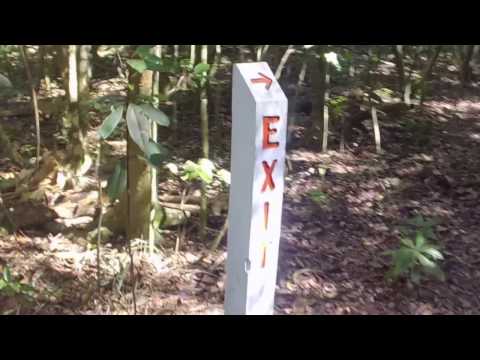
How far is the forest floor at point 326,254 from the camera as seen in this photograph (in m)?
3.37

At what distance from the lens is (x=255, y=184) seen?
2117 millimetres

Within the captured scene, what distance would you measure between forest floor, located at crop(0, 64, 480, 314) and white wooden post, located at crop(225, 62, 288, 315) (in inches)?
44.6

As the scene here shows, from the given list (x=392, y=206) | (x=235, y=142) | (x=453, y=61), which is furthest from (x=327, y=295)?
(x=453, y=61)

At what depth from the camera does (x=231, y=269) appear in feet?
7.59

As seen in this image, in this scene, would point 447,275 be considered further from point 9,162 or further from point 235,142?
point 9,162

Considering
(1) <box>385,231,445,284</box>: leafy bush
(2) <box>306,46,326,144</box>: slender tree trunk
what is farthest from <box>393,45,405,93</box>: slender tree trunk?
(1) <box>385,231,445,284</box>: leafy bush

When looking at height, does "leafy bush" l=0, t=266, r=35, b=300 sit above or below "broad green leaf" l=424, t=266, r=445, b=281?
above

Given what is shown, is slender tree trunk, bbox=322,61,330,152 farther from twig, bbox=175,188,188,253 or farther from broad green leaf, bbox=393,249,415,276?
broad green leaf, bbox=393,249,415,276

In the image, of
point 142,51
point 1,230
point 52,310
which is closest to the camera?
point 142,51

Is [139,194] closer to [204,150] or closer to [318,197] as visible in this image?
[204,150]

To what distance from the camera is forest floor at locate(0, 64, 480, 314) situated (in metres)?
3.37

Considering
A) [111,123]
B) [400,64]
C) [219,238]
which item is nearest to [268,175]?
[111,123]

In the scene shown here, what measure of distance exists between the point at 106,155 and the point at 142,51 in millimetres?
2318

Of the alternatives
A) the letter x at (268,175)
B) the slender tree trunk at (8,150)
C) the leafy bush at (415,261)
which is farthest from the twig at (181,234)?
the letter x at (268,175)
